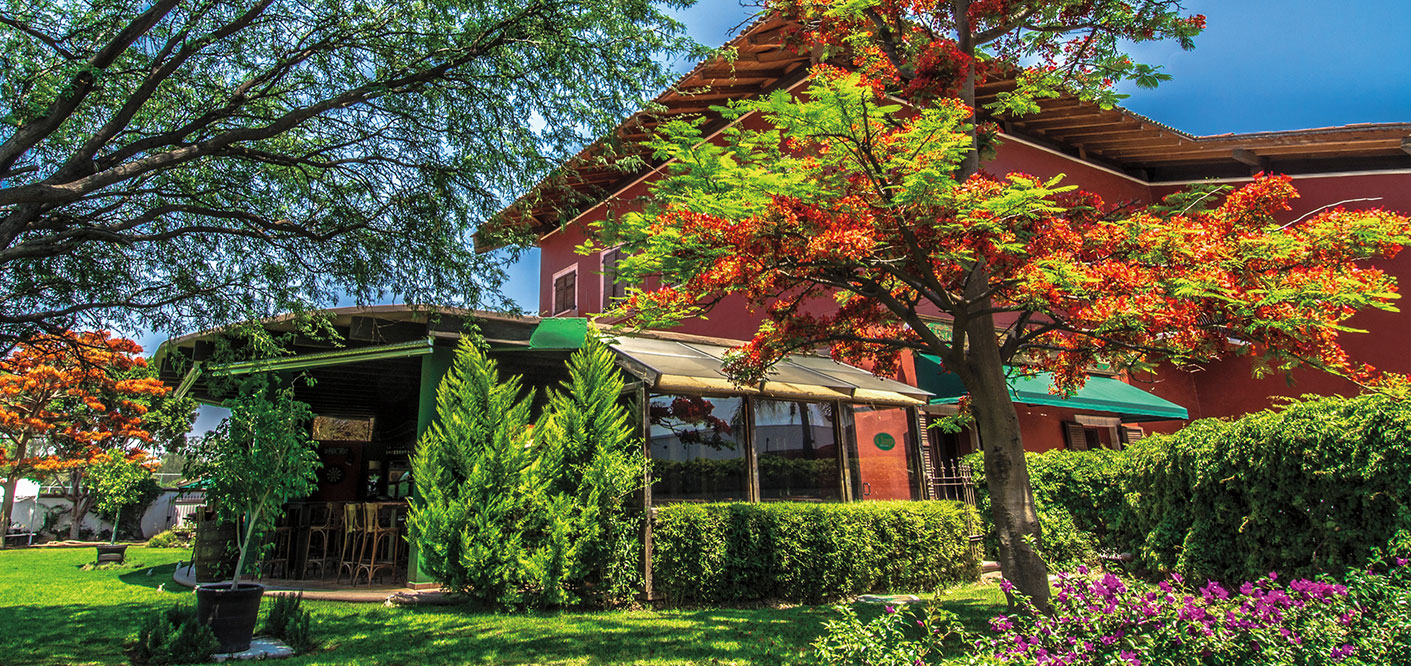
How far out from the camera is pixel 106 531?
25953 mm

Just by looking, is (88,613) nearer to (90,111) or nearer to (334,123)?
(90,111)

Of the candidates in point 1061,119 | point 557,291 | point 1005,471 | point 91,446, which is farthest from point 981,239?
point 91,446

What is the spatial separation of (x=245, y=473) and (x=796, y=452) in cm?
711

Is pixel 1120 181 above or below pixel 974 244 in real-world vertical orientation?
above

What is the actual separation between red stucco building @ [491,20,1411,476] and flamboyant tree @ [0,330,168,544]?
54.7 ft

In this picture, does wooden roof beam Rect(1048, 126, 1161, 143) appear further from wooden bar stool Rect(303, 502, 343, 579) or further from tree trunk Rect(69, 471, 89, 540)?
tree trunk Rect(69, 471, 89, 540)

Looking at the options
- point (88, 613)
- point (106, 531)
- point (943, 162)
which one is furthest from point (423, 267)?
point (106, 531)

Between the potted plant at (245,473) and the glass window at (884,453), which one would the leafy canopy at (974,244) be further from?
the glass window at (884,453)

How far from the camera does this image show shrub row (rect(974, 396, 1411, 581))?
5.02 m

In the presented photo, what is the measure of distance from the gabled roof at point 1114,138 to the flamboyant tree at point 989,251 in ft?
21.8

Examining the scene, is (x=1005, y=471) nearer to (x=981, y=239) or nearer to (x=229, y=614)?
(x=981, y=239)

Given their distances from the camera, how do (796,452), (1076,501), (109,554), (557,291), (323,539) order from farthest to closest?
1. (557,291)
2. (109,554)
3. (323,539)
4. (1076,501)
5. (796,452)

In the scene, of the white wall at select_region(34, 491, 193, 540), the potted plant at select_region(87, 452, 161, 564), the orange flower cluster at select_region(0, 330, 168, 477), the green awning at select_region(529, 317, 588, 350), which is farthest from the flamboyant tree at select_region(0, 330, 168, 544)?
the green awning at select_region(529, 317, 588, 350)

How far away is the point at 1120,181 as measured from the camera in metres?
17.2
